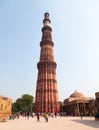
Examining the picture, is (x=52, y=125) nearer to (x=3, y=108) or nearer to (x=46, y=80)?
(x=3, y=108)

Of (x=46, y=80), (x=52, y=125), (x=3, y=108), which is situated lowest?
(x=52, y=125)

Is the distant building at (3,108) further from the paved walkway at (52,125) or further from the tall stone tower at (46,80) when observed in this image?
the tall stone tower at (46,80)

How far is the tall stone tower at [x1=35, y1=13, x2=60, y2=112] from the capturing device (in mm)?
40969

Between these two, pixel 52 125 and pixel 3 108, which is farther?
pixel 3 108

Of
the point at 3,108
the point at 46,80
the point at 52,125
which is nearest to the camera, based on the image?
the point at 52,125

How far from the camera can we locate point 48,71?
44.5 metres

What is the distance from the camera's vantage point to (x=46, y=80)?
43.2 metres

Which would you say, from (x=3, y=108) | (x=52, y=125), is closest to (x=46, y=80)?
(x=3, y=108)

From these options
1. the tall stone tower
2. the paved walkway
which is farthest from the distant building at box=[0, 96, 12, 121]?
the tall stone tower

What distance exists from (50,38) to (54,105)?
2331 centimetres

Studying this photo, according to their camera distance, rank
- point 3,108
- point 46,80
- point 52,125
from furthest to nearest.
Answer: point 46,80, point 3,108, point 52,125

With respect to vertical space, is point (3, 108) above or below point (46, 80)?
below

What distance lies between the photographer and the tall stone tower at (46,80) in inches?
1613

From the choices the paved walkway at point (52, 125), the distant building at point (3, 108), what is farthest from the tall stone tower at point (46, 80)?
the paved walkway at point (52, 125)
